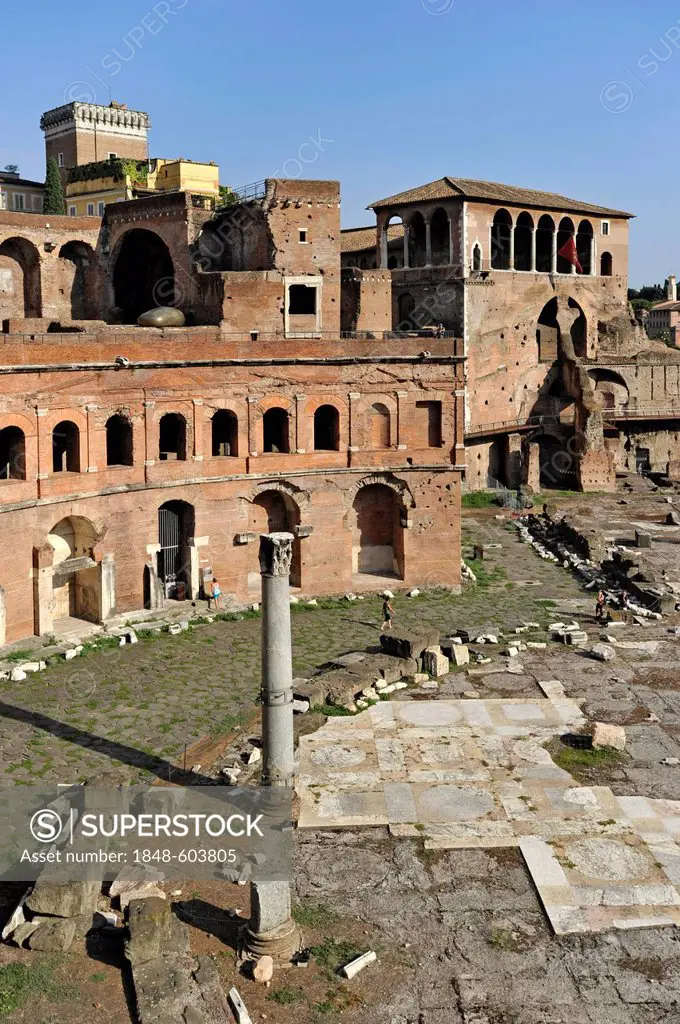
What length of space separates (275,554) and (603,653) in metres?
10.5

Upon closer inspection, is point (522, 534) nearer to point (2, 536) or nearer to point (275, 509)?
point (275, 509)

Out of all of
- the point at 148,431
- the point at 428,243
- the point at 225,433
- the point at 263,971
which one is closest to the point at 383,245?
the point at 428,243

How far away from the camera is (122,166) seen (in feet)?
160

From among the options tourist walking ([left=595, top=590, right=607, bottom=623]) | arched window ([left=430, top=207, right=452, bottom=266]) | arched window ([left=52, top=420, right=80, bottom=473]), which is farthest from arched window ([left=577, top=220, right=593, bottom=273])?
arched window ([left=52, top=420, right=80, bottom=473])

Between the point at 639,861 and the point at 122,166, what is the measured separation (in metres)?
42.2

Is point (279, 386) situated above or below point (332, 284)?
below

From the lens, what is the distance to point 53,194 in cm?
5147

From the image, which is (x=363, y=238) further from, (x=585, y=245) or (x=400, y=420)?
(x=400, y=420)

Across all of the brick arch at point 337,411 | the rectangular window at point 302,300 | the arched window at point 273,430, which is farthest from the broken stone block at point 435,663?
the rectangular window at point 302,300

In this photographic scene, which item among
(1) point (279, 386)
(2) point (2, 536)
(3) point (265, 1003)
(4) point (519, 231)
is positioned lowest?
(3) point (265, 1003)

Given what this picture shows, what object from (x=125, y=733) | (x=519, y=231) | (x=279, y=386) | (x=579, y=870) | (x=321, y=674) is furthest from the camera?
(x=519, y=231)

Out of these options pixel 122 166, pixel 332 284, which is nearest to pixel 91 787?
pixel 332 284

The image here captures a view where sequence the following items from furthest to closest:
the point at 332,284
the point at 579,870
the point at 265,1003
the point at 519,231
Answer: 1. the point at 519,231
2. the point at 332,284
3. the point at 579,870
4. the point at 265,1003

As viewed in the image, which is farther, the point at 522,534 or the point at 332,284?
the point at 522,534
